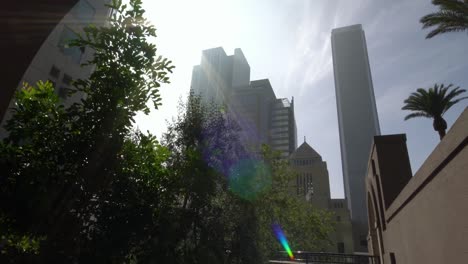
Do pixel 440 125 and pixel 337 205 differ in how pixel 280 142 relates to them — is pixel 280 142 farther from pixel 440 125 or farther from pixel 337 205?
pixel 440 125

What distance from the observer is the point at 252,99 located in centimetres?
14488

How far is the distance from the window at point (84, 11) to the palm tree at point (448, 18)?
72.4 ft

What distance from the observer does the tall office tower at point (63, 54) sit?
1634 cm

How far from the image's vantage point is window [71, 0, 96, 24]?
18.4 m

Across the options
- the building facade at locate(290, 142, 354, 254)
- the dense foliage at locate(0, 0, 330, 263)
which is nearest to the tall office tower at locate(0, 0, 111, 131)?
the dense foliage at locate(0, 0, 330, 263)

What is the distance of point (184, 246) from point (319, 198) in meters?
80.5

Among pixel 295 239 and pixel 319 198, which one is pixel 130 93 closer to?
pixel 295 239

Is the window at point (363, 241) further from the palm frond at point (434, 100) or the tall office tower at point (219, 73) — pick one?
the tall office tower at point (219, 73)

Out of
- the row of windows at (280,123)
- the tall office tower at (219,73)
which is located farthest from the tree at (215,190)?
the row of windows at (280,123)

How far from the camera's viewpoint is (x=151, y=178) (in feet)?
14.2

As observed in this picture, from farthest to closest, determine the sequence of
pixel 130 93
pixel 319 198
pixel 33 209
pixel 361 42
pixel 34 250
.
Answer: pixel 361 42
pixel 319 198
pixel 130 93
pixel 34 250
pixel 33 209

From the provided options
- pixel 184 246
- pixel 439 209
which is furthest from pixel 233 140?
pixel 439 209

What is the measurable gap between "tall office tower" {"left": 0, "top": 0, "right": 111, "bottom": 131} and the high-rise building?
371 ft

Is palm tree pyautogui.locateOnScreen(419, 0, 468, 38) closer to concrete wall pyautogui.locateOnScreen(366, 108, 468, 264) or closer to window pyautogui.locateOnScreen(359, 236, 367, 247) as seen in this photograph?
concrete wall pyautogui.locateOnScreen(366, 108, 468, 264)
